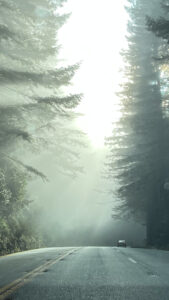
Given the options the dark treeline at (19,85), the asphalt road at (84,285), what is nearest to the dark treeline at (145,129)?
the dark treeline at (19,85)

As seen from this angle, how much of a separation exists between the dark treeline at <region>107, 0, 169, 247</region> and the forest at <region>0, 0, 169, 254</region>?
79 millimetres

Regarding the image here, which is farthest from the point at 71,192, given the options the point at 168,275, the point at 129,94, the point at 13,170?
the point at 168,275

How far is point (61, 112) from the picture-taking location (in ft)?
93.8

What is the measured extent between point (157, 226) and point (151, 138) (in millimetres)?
7229

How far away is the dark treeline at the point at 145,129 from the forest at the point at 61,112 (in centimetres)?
8

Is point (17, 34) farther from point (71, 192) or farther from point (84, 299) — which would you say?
point (71, 192)

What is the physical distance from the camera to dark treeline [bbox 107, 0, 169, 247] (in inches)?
1185

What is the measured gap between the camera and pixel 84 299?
6.12 m

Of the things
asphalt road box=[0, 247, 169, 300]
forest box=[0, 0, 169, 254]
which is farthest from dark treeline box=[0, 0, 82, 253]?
asphalt road box=[0, 247, 169, 300]

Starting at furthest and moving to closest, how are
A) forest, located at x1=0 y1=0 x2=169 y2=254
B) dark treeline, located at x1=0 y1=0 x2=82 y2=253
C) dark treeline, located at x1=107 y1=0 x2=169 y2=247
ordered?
dark treeline, located at x1=107 y1=0 x2=169 y2=247 < forest, located at x1=0 y1=0 x2=169 y2=254 < dark treeline, located at x1=0 y1=0 x2=82 y2=253

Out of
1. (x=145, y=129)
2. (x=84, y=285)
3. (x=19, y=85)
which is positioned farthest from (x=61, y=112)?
(x=84, y=285)

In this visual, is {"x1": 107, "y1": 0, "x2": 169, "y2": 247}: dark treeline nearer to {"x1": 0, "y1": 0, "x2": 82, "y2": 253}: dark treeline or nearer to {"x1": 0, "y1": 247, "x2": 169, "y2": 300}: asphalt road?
{"x1": 0, "y1": 0, "x2": 82, "y2": 253}: dark treeline

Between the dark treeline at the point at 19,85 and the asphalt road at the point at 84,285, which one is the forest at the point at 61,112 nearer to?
the dark treeline at the point at 19,85

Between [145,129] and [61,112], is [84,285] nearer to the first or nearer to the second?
[61,112]
